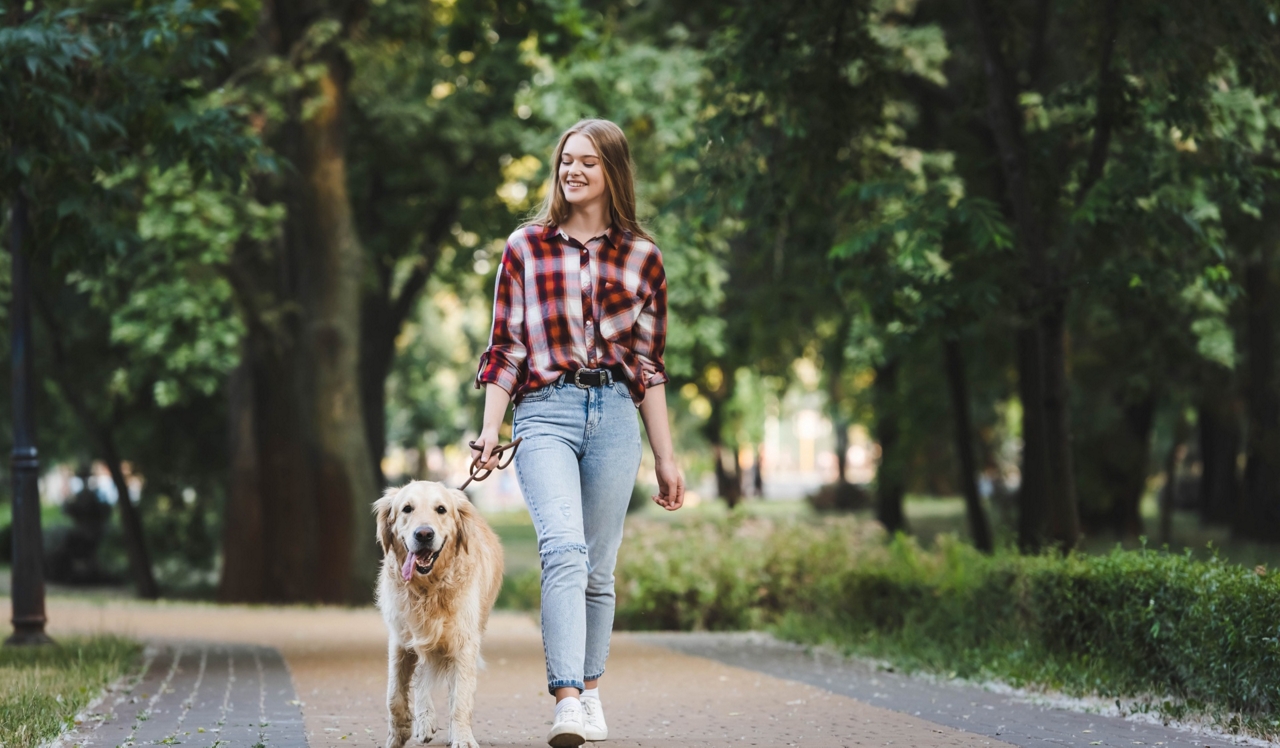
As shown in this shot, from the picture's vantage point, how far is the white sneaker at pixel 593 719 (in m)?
5.37

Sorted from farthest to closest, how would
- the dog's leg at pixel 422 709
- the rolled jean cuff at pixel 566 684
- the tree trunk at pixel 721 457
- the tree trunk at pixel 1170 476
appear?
the tree trunk at pixel 721 457, the tree trunk at pixel 1170 476, the dog's leg at pixel 422 709, the rolled jean cuff at pixel 566 684

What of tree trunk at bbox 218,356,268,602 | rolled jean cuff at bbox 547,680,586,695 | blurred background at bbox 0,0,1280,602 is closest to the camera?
rolled jean cuff at bbox 547,680,586,695

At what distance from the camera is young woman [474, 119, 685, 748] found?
5234 mm

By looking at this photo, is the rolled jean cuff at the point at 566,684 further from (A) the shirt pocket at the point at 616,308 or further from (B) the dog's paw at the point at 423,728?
(A) the shirt pocket at the point at 616,308

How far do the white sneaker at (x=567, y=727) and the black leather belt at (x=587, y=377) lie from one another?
112cm

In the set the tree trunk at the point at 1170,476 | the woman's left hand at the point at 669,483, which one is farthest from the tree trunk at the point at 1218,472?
the woman's left hand at the point at 669,483

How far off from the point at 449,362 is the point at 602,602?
112 ft

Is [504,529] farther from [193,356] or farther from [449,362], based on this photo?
[193,356]

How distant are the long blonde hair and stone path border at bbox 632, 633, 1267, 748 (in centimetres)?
270

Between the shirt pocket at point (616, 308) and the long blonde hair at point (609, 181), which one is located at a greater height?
the long blonde hair at point (609, 181)

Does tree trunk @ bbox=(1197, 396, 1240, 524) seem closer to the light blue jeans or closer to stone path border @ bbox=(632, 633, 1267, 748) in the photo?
stone path border @ bbox=(632, 633, 1267, 748)

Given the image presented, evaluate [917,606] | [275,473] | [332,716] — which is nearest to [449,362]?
[275,473]

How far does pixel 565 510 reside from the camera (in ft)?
17.2

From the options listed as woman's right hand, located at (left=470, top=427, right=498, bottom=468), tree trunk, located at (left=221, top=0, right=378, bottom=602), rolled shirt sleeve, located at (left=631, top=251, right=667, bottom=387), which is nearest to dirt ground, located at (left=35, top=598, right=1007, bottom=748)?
woman's right hand, located at (left=470, top=427, right=498, bottom=468)
